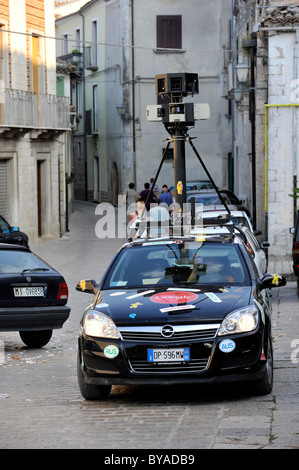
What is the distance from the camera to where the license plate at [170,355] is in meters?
8.50

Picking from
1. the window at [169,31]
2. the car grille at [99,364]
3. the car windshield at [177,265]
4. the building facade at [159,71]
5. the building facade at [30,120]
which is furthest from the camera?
the window at [169,31]

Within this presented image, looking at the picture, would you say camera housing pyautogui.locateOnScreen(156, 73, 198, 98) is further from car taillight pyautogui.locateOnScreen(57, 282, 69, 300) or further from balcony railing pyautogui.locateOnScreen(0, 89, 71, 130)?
balcony railing pyautogui.locateOnScreen(0, 89, 71, 130)

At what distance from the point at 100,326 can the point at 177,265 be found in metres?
1.49

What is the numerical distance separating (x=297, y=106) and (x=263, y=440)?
16.2m

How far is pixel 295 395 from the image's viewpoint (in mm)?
8984

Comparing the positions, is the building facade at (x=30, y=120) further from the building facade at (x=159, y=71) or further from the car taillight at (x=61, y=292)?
the car taillight at (x=61, y=292)

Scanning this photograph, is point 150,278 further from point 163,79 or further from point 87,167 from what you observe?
point 87,167

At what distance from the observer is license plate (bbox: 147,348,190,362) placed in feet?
27.9

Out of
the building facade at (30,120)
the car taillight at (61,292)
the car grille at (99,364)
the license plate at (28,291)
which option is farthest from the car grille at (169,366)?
the building facade at (30,120)

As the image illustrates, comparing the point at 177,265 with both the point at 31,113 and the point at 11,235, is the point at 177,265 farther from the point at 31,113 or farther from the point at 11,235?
the point at 31,113

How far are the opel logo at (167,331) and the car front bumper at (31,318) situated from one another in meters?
3.99

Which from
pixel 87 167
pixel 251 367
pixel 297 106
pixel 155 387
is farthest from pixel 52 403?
pixel 87 167

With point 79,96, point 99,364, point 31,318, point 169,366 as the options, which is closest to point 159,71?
point 79,96

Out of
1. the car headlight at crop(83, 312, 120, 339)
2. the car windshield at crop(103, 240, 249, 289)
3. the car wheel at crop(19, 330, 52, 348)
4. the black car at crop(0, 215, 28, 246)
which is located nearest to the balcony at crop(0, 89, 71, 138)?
the black car at crop(0, 215, 28, 246)
